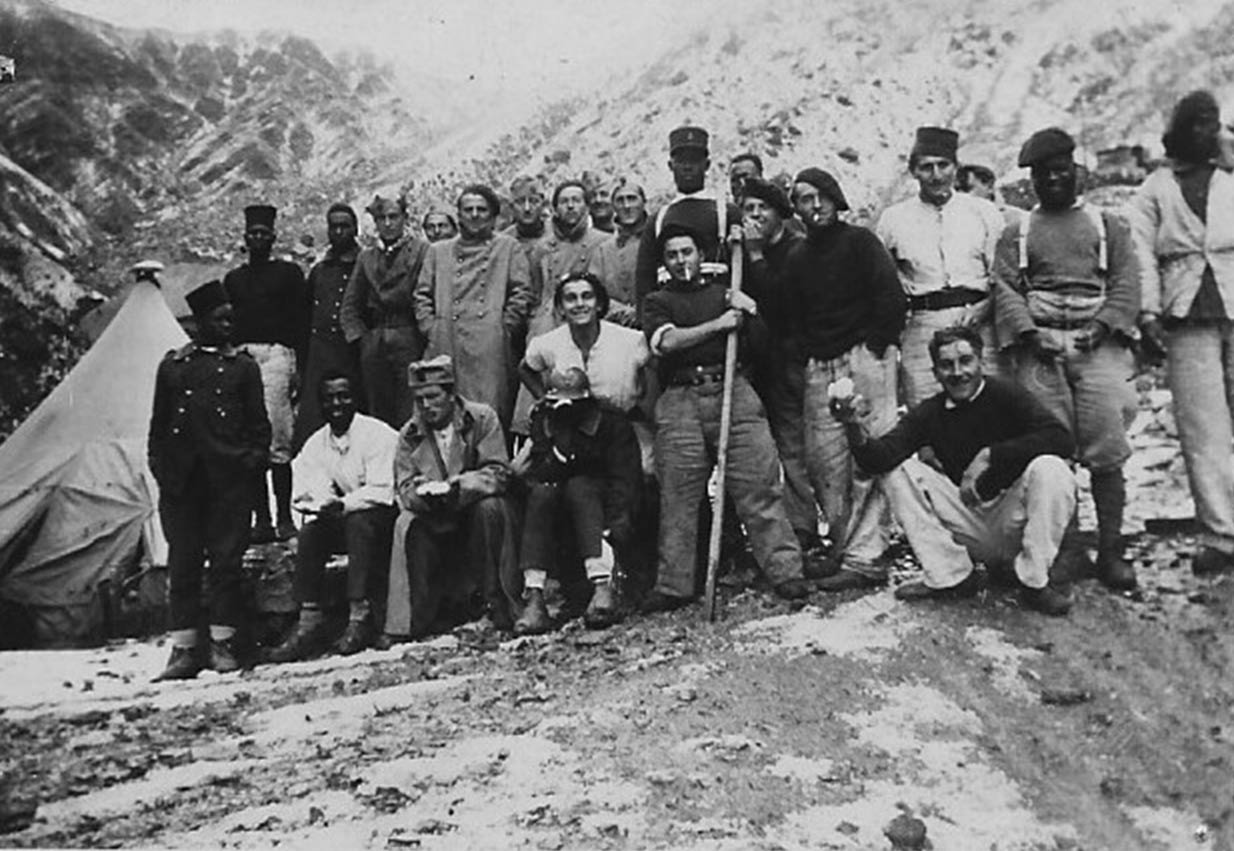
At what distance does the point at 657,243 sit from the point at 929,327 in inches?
39.9

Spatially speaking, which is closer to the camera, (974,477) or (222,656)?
(974,477)

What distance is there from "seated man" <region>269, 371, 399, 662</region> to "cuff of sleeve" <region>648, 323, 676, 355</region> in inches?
44.1

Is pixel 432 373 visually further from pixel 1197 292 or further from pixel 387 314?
pixel 1197 292

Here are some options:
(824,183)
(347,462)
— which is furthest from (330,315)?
(824,183)

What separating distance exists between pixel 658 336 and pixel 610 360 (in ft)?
0.88

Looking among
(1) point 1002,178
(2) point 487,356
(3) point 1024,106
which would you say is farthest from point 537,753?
(3) point 1024,106

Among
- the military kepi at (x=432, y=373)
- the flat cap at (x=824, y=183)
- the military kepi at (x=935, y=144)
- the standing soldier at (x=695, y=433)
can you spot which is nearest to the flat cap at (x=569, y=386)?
the standing soldier at (x=695, y=433)

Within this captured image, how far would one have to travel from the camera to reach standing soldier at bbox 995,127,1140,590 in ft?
13.4

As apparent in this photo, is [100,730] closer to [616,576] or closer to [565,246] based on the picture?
[616,576]

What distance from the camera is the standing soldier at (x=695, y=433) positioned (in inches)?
168

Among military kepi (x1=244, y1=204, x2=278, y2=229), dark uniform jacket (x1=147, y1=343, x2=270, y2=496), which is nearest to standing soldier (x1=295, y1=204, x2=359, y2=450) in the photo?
military kepi (x1=244, y1=204, x2=278, y2=229)

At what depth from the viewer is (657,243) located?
4.51m

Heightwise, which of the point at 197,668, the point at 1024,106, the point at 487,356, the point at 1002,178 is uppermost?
the point at 1024,106

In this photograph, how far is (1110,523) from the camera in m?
4.08
